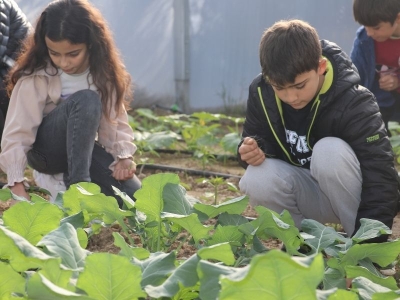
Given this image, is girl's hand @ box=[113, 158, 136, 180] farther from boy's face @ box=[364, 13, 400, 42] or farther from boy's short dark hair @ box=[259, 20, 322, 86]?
boy's face @ box=[364, 13, 400, 42]

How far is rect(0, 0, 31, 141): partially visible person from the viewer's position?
379 centimetres

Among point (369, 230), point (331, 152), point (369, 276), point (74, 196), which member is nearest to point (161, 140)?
point (331, 152)

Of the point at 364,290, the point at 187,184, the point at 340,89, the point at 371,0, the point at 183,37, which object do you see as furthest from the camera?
the point at 183,37

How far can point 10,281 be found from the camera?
1944 mm

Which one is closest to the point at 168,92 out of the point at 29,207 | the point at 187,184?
the point at 187,184

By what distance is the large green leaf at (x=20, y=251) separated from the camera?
6.09 ft

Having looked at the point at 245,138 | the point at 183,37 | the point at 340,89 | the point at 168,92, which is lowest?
the point at 168,92

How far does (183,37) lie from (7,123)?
348 centimetres

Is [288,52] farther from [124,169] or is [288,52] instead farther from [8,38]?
[8,38]

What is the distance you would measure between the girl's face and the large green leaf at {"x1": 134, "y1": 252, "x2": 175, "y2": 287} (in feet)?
4.81

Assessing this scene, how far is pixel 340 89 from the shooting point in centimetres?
284

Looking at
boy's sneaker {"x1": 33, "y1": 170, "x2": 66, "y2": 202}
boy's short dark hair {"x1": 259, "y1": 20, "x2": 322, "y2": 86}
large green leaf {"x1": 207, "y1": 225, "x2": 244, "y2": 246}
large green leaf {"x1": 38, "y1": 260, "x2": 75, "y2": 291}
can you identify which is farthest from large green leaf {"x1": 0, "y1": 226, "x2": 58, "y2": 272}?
boy's sneaker {"x1": 33, "y1": 170, "x2": 66, "y2": 202}

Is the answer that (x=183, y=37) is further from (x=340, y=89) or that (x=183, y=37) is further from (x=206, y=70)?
(x=340, y=89)

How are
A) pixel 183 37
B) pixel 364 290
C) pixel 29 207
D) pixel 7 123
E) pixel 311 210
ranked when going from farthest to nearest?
pixel 183 37
pixel 7 123
pixel 311 210
pixel 29 207
pixel 364 290
